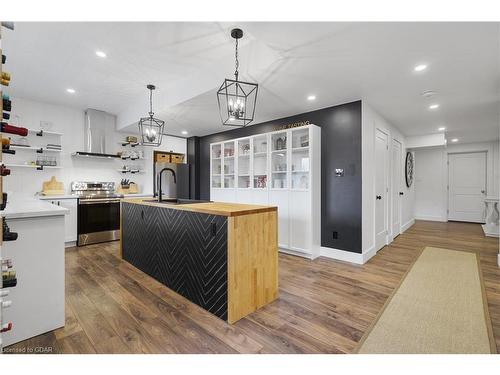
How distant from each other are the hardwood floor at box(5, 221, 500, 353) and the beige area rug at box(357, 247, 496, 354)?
0.30 feet

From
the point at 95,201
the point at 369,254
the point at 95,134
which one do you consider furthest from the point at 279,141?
the point at 95,134

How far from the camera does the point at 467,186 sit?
283 inches

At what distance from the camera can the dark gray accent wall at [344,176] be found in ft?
11.5

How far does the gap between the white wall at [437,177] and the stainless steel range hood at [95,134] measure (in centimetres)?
876

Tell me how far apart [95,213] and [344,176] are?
4.55 m

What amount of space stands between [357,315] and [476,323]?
0.93 metres

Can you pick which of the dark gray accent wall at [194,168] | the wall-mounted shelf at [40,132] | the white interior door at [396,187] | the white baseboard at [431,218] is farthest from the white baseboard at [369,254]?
the wall-mounted shelf at [40,132]

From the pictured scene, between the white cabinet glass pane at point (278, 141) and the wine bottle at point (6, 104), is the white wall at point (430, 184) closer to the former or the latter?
the white cabinet glass pane at point (278, 141)

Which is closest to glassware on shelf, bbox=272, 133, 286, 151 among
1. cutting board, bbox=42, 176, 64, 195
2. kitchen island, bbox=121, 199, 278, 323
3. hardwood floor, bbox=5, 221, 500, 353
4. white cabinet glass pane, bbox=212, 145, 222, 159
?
white cabinet glass pane, bbox=212, 145, 222, 159

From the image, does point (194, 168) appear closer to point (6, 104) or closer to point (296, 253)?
point (296, 253)

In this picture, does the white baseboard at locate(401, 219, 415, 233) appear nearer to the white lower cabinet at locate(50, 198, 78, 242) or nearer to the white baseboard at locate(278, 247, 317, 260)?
the white baseboard at locate(278, 247, 317, 260)

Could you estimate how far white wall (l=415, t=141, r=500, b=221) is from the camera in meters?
6.78

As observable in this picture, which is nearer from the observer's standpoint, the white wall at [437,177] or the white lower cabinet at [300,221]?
the white lower cabinet at [300,221]

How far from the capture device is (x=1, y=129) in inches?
40.5
